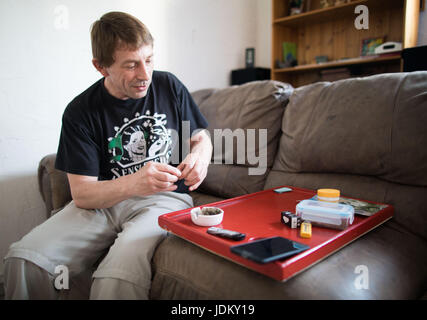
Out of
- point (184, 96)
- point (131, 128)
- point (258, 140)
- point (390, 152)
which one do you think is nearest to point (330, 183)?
point (390, 152)

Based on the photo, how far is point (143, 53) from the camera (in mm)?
1018

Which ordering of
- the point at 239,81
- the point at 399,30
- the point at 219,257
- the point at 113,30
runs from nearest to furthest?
the point at 219,257, the point at 113,30, the point at 399,30, the point at 239,81

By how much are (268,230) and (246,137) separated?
716 mm

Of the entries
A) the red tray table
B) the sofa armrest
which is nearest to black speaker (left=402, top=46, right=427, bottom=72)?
the red tray table

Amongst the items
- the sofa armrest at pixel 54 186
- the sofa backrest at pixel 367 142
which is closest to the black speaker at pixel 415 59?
the sofa backrest at pixel 367 142

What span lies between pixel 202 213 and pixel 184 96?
0.60 m

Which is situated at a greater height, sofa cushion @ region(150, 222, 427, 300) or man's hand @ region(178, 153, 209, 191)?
man's hand @ region(178, 153, 209, 191)

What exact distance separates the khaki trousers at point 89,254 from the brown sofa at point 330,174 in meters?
0.07

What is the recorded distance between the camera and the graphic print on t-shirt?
45.2 inches

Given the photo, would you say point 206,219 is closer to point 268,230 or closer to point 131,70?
point 268,230

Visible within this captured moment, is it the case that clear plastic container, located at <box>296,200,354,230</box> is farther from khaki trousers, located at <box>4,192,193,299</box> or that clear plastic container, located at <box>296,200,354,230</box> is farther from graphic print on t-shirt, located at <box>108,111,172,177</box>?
graphic print on t-shirt, located at <box>108,111,172,177</box>

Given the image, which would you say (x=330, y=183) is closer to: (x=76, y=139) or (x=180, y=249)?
(x=180, y=249)

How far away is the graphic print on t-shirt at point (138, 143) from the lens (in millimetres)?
1149

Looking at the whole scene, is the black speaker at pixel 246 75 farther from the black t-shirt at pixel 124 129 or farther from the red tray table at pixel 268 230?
the red tray table at pixel 268 230
